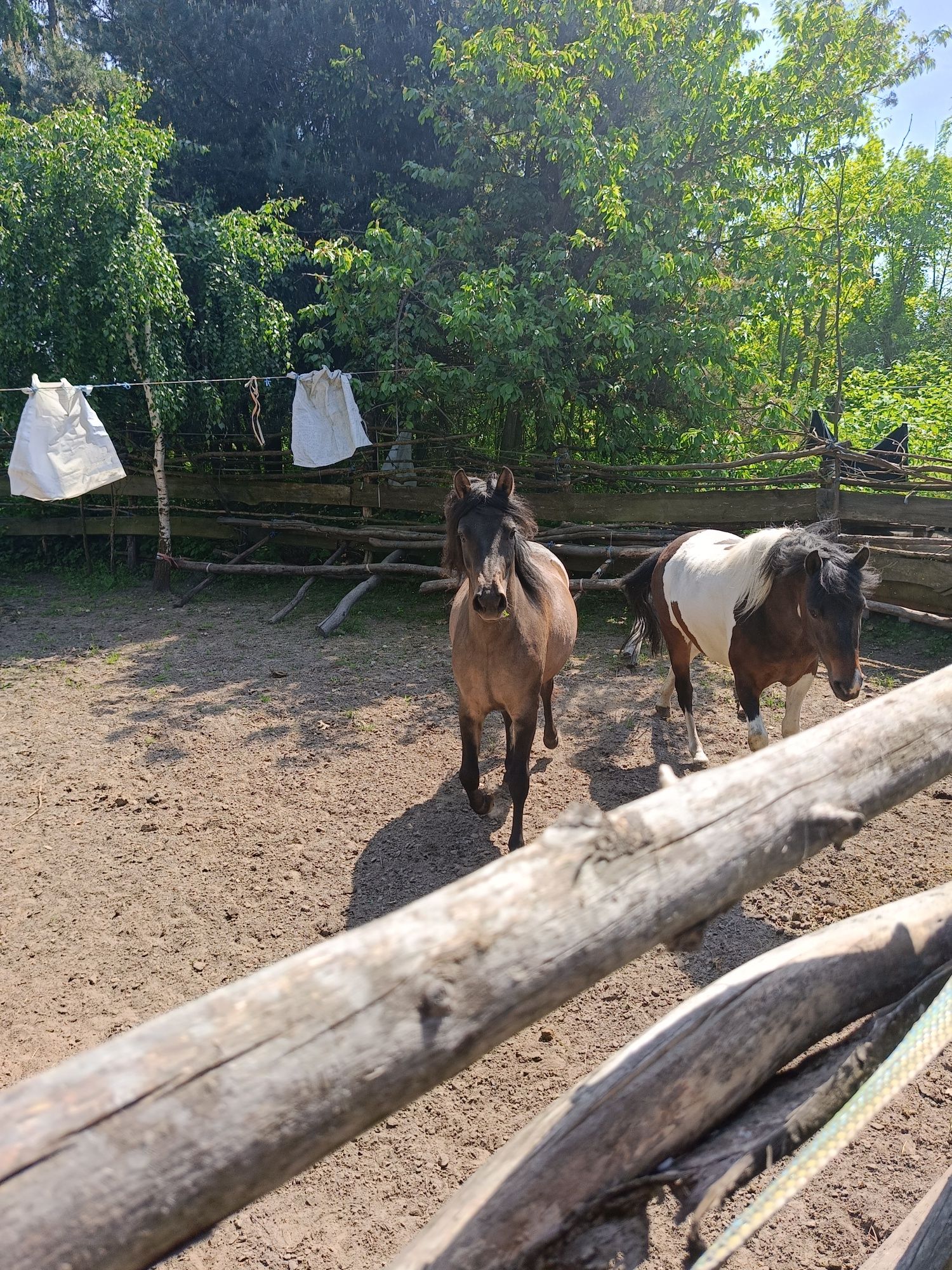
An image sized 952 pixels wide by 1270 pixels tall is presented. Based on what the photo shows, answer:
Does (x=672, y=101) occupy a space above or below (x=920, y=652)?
above

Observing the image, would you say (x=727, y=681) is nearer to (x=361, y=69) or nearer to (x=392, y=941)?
(x=392, y=941)

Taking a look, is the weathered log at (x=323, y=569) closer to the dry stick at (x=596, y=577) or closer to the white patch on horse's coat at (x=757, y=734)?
the dry stick at (x=596, y=577)

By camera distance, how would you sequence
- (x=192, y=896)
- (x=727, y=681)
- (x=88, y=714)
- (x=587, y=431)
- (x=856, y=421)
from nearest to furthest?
1. (x=192, y=896)
2. (x=88, y=714)
3. (x=727, y=681)
4. (x=587, y=431)
5. (x=856, y=421)

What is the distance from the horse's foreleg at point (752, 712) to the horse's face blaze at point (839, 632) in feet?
2.10

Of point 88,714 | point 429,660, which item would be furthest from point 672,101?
point 88,714

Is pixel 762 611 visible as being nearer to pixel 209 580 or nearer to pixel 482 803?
pixel 482 803

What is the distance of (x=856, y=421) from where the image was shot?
39.8 feet

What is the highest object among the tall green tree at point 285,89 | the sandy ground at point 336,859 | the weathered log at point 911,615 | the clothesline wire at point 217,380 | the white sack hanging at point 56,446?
the tall green tree at point 285,89

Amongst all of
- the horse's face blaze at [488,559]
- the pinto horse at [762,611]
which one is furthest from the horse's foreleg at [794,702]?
the horse's face blaze at [488,559]

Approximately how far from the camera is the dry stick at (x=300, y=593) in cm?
918

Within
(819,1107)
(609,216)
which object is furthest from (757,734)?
(609,216)

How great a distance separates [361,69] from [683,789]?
500 inches

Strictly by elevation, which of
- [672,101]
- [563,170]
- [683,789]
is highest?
[672,101]

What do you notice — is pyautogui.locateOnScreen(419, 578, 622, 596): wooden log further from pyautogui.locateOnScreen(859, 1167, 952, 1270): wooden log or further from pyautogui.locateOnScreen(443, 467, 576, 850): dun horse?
pyautogui.locateOnScreen(859, 1167, 952, 1270): wooden log
